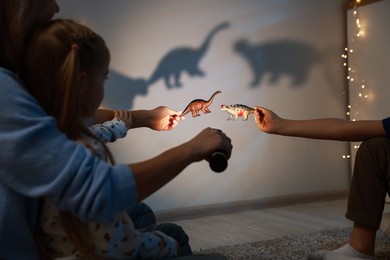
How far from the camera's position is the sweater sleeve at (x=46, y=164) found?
0.64m

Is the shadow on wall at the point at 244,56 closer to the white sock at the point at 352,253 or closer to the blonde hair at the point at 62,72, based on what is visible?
the white sock at the point at 352,253

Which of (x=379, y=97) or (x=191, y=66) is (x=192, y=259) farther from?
(x=379, y=97)

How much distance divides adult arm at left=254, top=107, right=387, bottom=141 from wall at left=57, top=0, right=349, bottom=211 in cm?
75

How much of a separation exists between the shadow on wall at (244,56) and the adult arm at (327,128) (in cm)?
74

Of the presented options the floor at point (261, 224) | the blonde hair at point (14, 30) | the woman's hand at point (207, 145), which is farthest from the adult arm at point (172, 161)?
the floor at point (261, 224)

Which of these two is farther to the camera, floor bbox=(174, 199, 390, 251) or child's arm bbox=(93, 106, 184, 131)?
floor bbox=(174, 199, 390, 251)

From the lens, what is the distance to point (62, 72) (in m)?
0.70

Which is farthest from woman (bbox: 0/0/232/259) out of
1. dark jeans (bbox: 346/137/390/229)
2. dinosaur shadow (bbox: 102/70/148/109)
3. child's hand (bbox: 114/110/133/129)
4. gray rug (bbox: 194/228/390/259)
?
dinosaur shadow (bbox: 102/70/148/109)

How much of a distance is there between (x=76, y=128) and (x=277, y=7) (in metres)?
1.98

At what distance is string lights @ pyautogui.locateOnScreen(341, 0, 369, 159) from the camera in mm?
2629

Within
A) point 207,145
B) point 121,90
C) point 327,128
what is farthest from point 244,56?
point 207,145

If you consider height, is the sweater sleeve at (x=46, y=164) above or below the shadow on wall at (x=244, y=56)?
below

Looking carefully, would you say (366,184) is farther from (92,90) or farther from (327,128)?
(92,90)

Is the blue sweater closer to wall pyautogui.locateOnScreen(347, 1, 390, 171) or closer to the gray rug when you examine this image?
the gray rug
